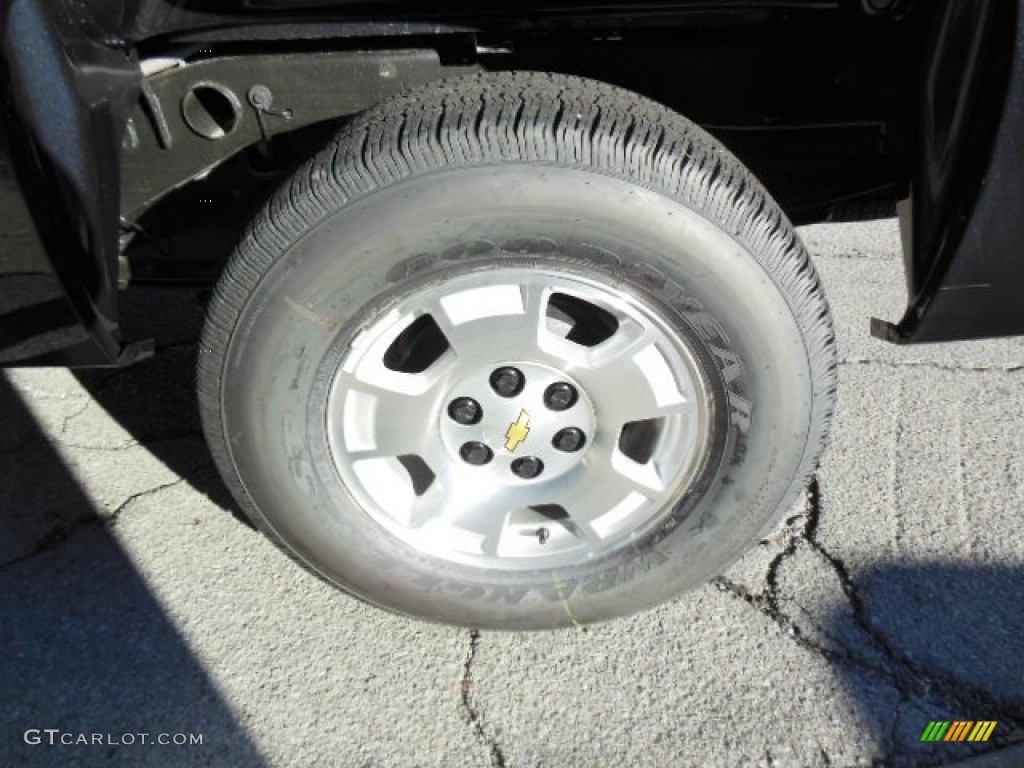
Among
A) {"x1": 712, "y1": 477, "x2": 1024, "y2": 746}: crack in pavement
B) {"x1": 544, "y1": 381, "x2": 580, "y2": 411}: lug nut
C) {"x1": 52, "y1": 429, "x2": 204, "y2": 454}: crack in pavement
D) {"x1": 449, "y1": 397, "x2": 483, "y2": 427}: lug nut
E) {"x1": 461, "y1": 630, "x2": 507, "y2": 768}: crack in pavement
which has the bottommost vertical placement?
{"x1": 52, "y1": 429, "x2": 204, "y2": 454}: crack in pavement

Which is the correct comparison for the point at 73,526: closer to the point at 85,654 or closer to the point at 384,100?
the point at 85,654

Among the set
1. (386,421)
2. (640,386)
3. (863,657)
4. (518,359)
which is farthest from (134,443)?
(863,657)

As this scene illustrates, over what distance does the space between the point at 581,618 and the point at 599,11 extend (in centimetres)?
129

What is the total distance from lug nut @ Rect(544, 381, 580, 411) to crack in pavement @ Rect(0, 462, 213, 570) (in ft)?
4.06

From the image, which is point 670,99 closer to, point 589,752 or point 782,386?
point 782,386

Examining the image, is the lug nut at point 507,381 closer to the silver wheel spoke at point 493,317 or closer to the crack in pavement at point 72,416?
the silver wheel spoke at point 493,317

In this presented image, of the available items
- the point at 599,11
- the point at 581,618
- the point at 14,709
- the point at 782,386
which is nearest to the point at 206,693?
the point at 14,709

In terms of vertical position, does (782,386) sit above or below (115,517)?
above

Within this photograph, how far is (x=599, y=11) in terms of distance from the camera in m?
1.84

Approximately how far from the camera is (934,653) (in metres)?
2.10

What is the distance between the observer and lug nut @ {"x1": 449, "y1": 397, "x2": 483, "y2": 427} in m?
1.92

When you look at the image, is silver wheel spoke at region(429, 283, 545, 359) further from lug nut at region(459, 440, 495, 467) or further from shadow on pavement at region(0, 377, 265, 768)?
shadow on pavement at region(0, 377, 265, 768)

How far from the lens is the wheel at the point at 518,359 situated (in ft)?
5.46

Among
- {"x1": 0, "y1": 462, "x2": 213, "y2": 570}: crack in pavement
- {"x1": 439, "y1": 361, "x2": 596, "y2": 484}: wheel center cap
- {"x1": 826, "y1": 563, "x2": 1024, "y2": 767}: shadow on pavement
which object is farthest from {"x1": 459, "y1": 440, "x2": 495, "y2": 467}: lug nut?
{"x1": 0, "y1": 462, "x2": 213, "y2": 570}: crack in pavement
